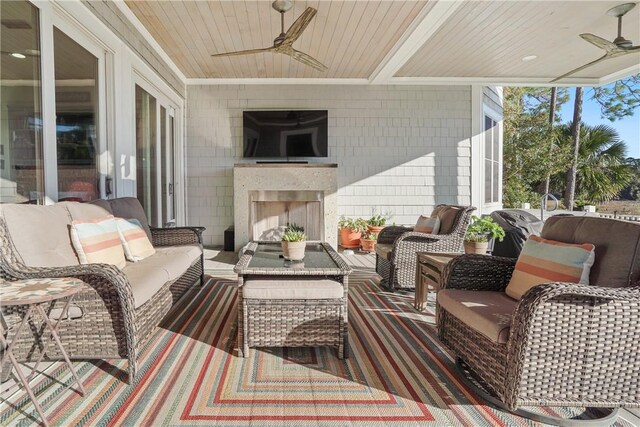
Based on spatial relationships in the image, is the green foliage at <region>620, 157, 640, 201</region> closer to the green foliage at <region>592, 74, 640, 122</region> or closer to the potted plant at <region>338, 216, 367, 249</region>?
the green foliage at <region>592, 74, 640, 122</region>

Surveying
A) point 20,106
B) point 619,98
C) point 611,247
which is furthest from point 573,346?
point 619,98

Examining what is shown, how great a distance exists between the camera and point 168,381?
2.01m

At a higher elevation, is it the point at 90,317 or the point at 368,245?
the point at 90,317

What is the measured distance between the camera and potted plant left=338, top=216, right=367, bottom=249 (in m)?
6.26

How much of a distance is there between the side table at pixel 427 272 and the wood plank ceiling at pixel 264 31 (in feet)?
8.53

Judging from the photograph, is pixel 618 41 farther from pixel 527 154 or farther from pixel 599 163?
pixel 599 163

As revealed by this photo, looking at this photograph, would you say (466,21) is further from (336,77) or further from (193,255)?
(193,255)

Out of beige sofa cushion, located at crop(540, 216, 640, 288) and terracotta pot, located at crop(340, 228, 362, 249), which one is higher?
beige sofa cushion, located at crop(540, 216, 640, 288)

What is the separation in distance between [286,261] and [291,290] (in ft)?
1.32

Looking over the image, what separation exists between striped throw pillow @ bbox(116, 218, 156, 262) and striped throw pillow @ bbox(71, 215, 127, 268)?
0.56ft

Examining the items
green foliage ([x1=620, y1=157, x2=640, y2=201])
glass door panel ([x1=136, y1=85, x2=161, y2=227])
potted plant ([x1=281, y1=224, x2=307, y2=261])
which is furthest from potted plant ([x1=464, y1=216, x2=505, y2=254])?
green foliage ([x1=620, y1=157, x2=640, y2=201])

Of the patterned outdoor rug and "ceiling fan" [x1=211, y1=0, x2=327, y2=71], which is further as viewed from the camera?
"ceiling fan" [x1=211, y1=0, x2=327, y2=71]

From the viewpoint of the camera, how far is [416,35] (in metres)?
4.37

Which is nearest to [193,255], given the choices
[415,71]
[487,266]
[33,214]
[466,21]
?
[33,214]
